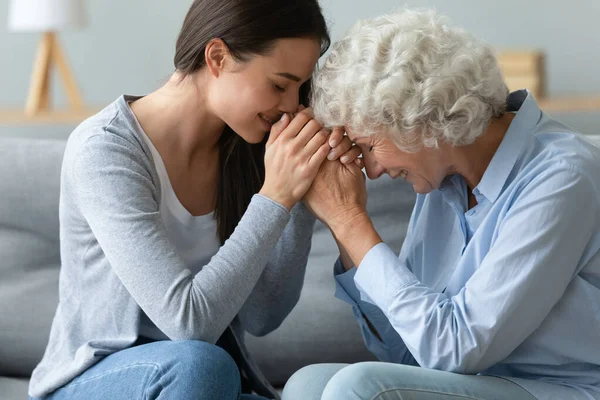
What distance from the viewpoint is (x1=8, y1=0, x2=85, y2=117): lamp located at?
324cm

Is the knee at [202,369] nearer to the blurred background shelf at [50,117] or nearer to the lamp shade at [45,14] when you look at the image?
the blurred background shelf at [50,117]

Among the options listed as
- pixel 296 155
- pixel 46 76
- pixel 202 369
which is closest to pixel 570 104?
pixel 296 155

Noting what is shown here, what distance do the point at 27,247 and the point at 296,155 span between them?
35.6 inches

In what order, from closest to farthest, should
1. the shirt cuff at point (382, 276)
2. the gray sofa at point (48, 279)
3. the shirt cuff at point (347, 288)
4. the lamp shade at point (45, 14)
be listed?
the shirt cuff at point (382, 276)
the shirt cuff at point (347, 288)
the gray sofa at point (48, 279)
the lamp shade at point (45, 14)

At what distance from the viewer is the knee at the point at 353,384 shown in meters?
1.35

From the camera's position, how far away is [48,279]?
220 centimetres

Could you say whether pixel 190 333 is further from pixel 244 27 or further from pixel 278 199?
pixel 244 27

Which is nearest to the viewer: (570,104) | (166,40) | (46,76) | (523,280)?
(523,280)

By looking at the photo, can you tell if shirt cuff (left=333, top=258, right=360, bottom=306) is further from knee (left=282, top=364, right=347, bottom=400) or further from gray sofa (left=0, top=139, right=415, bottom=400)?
gray sofa (left=0, top=139, right=415, bottom=400)

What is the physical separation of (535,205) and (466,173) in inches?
8.8

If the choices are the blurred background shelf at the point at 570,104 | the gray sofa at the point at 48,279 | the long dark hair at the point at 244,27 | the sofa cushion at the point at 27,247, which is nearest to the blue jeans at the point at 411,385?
the long dark hair at the point at 244,27

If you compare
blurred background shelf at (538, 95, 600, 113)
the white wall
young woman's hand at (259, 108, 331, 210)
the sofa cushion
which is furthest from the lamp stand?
young woman's hand at (259, 108, 331, 210)

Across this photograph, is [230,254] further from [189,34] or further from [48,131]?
[48,131]

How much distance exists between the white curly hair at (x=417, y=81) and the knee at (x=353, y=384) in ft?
1.29
